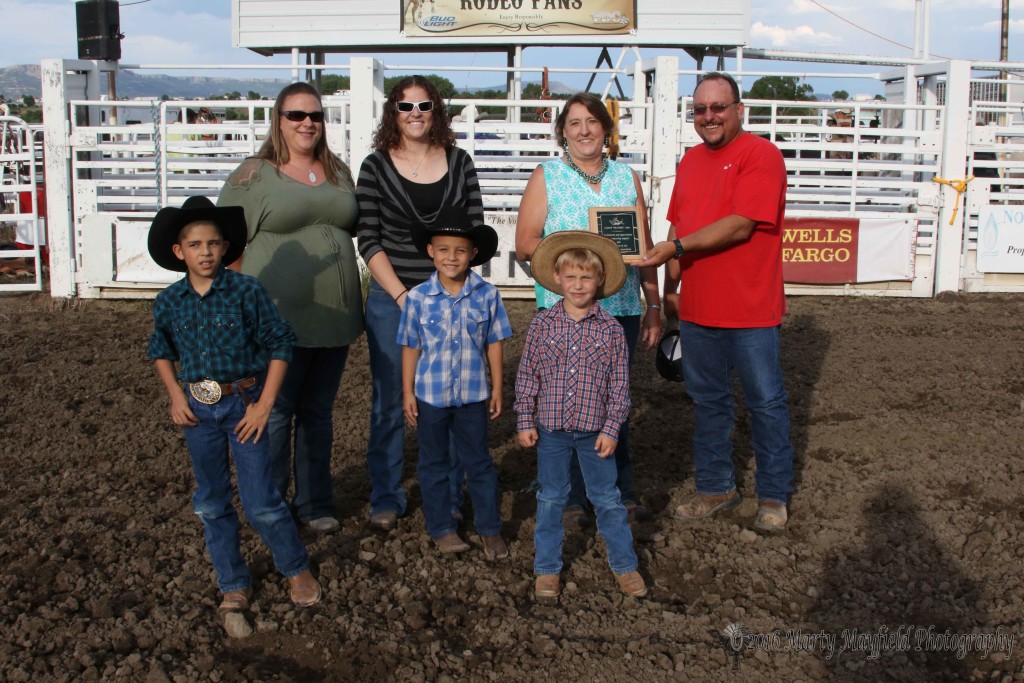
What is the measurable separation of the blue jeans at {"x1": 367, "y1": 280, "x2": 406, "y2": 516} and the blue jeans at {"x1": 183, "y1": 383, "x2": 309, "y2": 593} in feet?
2.57

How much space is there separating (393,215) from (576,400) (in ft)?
3.74

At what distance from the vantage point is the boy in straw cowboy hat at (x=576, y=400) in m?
3.63

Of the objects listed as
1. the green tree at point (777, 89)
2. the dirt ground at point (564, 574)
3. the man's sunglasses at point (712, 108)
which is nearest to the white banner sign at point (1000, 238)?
the dirt ground at point (564, 574)

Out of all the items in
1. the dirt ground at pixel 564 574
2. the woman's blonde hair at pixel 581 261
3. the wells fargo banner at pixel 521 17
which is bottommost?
the dirt ground at pixel 564 574

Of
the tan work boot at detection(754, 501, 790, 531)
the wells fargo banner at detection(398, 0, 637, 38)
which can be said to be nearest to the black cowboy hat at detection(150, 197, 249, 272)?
the tan work boot at detection(754, 501, 790, 531)

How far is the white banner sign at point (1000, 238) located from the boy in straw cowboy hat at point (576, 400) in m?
9.07

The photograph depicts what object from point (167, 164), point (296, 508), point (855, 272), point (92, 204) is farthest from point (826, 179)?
point (296, 508)

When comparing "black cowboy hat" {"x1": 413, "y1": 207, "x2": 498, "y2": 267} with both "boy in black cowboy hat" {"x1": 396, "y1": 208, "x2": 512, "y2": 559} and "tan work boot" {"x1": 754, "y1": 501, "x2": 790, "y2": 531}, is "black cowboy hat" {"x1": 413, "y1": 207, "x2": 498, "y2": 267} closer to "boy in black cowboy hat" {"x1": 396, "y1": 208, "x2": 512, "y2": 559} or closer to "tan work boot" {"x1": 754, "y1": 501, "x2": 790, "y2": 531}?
"boy in black cowboy hat" {"x1": 396, "y1": 208, "x2": 512, "y2": 559}

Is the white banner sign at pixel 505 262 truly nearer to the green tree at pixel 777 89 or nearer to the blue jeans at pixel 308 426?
the blue jeans at pixel 308 426

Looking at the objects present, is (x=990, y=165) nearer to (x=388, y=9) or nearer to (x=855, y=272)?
(x=855, y=272)

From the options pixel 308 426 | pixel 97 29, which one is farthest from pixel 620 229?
pixel 97 29

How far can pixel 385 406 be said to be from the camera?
4.29 meters

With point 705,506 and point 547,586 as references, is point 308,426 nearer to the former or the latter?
point 547,586

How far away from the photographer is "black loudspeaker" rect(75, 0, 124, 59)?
1095cm
